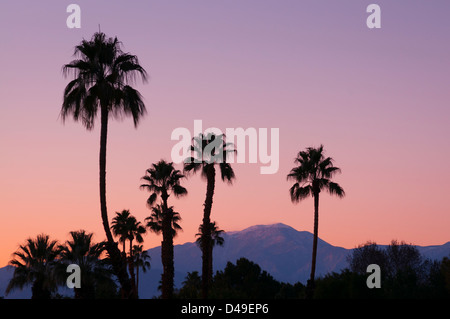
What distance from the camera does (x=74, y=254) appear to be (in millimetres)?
49688

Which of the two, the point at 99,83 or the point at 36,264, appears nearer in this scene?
the point at 99,83

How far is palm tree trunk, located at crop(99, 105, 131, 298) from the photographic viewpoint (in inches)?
1195

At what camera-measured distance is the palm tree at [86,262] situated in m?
47.6

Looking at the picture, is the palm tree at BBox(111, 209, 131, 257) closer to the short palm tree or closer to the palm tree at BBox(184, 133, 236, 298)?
the short palm tree

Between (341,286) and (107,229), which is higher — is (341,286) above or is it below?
below

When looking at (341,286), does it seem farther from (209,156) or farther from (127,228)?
(127,228)

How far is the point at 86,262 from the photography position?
161 feet

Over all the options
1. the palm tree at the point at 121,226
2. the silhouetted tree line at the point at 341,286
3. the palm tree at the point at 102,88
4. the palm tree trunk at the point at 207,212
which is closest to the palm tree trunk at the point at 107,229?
the palm tree at the point at 102,88

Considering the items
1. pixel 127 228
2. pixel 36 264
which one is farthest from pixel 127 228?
pixel 36 264

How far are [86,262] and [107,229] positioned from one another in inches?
789

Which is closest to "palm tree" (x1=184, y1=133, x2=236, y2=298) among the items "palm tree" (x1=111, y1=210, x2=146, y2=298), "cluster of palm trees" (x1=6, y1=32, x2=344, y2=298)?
"cluster of palm trees" (x1=6, y1=32, x2=344, y2=298)
